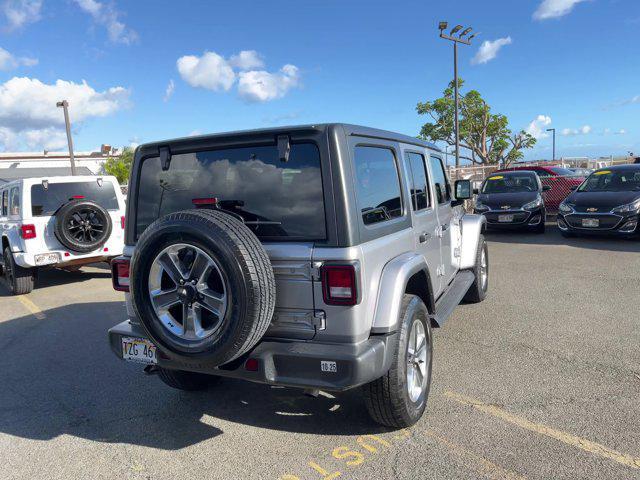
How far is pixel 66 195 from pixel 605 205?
33.5ft

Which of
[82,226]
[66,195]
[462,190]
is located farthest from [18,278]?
[462,190]

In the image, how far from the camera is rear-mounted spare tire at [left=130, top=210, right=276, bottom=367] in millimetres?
2568

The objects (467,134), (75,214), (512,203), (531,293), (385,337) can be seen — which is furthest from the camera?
(467,134)

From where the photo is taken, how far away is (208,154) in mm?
3131

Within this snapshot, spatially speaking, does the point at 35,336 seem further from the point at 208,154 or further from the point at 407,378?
the point at 407,378

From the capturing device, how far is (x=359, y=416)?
3398 mm

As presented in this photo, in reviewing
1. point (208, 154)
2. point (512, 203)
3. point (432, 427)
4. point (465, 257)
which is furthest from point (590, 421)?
point (512, 203)

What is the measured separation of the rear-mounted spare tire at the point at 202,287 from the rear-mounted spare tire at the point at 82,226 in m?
5.47

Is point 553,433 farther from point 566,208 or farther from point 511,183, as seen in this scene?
point 511,183

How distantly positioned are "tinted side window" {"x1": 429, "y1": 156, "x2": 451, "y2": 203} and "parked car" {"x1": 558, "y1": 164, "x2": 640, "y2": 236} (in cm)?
644

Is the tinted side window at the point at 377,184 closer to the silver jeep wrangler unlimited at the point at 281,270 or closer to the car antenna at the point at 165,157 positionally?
the silver jeep wrangler unlimited at the point at 281,270

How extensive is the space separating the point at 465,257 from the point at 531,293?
1.47 metres

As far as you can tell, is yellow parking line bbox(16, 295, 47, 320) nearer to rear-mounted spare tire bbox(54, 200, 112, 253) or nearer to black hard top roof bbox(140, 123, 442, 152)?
rear-mounted spare tire bbox(54, 200, 112, 253)

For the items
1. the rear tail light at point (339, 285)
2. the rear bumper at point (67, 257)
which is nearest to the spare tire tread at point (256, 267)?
the rear tail light at point (339, 285)
